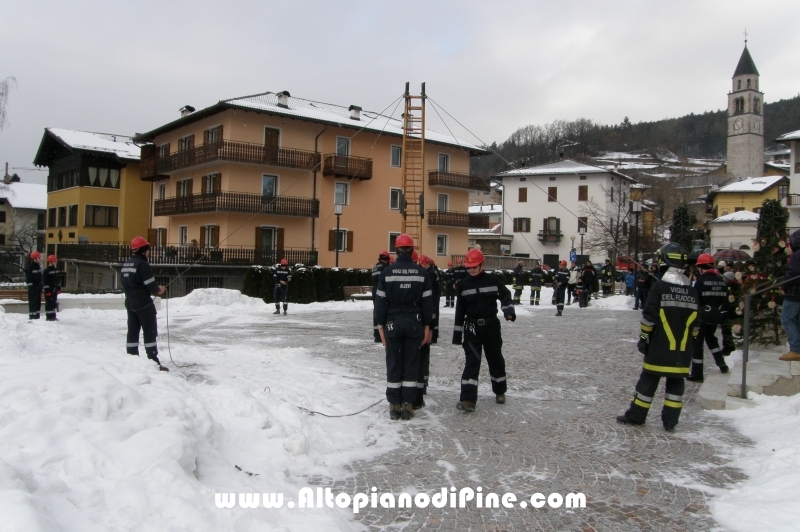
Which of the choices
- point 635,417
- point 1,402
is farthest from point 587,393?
point 1,402

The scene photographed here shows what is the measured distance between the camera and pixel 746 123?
9988 cm

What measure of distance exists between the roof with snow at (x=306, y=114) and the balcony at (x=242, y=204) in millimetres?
4973

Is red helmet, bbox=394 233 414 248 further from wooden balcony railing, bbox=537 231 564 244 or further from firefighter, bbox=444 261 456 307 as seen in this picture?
wooden balcony railing, bbox=537 231 564 244

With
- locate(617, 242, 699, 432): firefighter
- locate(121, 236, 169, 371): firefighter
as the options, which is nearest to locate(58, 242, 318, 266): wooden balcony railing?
locate(121, 236, 169, 371): firefighter

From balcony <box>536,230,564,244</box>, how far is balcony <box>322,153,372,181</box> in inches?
1188

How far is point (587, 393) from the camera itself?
28.3 ft

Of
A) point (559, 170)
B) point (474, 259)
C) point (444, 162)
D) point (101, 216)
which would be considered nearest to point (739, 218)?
point (559, 170)

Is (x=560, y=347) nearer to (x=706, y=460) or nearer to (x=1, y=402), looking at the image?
(x=706, y=460)

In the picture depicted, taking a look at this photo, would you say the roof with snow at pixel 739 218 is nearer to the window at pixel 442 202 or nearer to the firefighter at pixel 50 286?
the window at pixel 442 202

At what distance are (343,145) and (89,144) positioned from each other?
63.4 ft

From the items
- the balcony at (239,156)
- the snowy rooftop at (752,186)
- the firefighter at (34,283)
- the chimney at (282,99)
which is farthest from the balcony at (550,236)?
the firefighter at (34,283)

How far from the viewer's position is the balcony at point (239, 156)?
119 ft

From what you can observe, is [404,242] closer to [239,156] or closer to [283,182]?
[239,156]

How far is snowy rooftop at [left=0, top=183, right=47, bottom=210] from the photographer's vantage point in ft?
212
